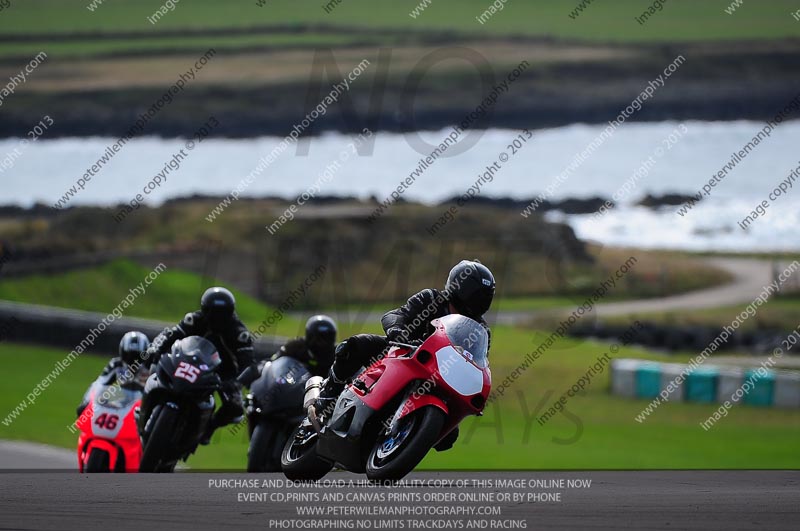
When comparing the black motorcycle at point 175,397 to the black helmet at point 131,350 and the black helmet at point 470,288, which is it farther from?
the black helmet at point 470,288

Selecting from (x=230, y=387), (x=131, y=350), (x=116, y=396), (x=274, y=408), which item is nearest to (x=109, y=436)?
(x=116, y=396)

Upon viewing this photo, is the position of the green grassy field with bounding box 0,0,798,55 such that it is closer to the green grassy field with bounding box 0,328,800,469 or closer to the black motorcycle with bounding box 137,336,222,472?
the green grassy field with bounding box 0,328,800,469

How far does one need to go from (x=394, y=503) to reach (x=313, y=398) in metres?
1.59

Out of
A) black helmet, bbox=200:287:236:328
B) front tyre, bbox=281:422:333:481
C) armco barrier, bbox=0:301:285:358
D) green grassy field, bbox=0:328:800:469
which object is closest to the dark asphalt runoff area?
front tyre, bbox=281:422:333:481

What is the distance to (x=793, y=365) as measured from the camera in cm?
2614

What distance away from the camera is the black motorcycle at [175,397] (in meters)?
9.77

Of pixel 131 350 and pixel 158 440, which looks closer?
pixel 158 440

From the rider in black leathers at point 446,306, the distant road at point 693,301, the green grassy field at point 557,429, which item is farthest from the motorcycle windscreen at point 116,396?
the distant road at point 693,301

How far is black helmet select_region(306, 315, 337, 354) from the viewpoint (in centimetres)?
1010

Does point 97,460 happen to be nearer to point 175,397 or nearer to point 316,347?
point 175,397

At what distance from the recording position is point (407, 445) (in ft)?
24.9

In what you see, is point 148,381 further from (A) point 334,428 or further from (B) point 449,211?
(B) point 449,211

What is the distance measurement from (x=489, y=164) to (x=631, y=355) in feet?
43.7

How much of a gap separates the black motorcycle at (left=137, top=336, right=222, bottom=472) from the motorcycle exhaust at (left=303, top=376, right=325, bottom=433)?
1193 mm
